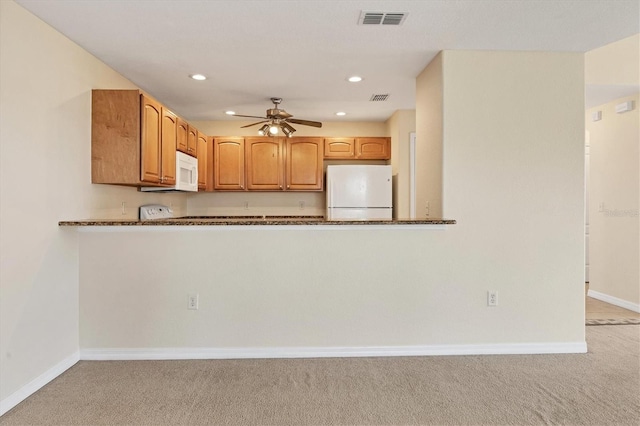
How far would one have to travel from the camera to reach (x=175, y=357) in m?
2.90

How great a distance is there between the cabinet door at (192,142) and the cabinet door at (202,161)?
24 centimetres

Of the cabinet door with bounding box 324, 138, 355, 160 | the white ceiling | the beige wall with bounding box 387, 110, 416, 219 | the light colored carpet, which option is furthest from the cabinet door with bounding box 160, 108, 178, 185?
the beige wall with bounding box 387, 110, 416, 219

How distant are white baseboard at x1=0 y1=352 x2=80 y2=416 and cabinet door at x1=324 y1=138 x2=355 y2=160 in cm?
370

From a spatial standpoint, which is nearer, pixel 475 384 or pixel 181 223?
pixel 475 384

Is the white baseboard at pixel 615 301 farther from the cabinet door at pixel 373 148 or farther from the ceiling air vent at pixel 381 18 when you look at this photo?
the ceiling air vent at pixel 381 18

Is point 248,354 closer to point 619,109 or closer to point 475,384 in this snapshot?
point 475,384

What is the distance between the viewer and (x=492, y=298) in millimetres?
3014

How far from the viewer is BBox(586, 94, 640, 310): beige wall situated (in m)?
4.23

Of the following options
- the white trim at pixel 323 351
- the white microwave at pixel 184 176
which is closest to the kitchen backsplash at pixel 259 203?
the white microwave at pixel 184 176

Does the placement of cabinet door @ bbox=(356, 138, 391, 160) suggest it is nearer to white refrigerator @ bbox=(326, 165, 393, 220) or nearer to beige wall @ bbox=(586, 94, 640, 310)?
white refrigerator @ bbox=(326, 165, 393, 220)

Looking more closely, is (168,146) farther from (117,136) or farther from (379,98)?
(379,98)

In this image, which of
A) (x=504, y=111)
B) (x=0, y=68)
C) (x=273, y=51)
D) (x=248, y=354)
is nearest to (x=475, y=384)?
(x=248, y=354)

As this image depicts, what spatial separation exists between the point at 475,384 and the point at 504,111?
1995 millimetres

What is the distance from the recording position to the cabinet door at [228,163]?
5.32 meters
